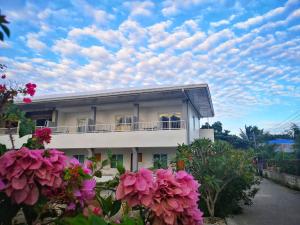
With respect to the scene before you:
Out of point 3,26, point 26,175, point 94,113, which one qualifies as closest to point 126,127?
point 94,113

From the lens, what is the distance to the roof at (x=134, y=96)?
15.2 metres

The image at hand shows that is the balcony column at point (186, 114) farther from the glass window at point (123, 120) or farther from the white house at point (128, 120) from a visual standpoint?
the glass window at point (123, 120)

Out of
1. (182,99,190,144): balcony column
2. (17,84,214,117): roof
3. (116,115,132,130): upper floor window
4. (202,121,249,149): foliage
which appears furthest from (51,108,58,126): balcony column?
(202,121,249,149): foliage

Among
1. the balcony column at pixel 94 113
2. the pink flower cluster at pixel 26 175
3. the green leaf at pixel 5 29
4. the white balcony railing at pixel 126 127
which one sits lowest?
the pink flower cluster at pixel 26 175

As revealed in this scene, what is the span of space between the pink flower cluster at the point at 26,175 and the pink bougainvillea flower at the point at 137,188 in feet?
0.97

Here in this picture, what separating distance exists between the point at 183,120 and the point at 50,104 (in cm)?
1064

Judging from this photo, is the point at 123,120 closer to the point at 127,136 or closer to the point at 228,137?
the point at 127,136

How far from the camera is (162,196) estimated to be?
1.17 metres

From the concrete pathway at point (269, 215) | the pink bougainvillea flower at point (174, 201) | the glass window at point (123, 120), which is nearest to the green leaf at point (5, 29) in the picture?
the pink bougainvillea flower at point (174, 201)

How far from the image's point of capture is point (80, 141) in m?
17.0

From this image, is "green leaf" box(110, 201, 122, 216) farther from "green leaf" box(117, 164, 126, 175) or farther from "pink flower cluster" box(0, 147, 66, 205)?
"pink flower cluster" box(0, 147, 66, 205)

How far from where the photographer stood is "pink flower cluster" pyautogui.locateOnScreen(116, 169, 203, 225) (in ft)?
3.70

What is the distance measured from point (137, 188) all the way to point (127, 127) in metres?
16.8

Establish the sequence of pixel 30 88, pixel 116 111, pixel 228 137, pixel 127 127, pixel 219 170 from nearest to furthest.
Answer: pixel 30 88, pixel 219 170, pixel 127 127, pixel 116 111, pixel 228 137
